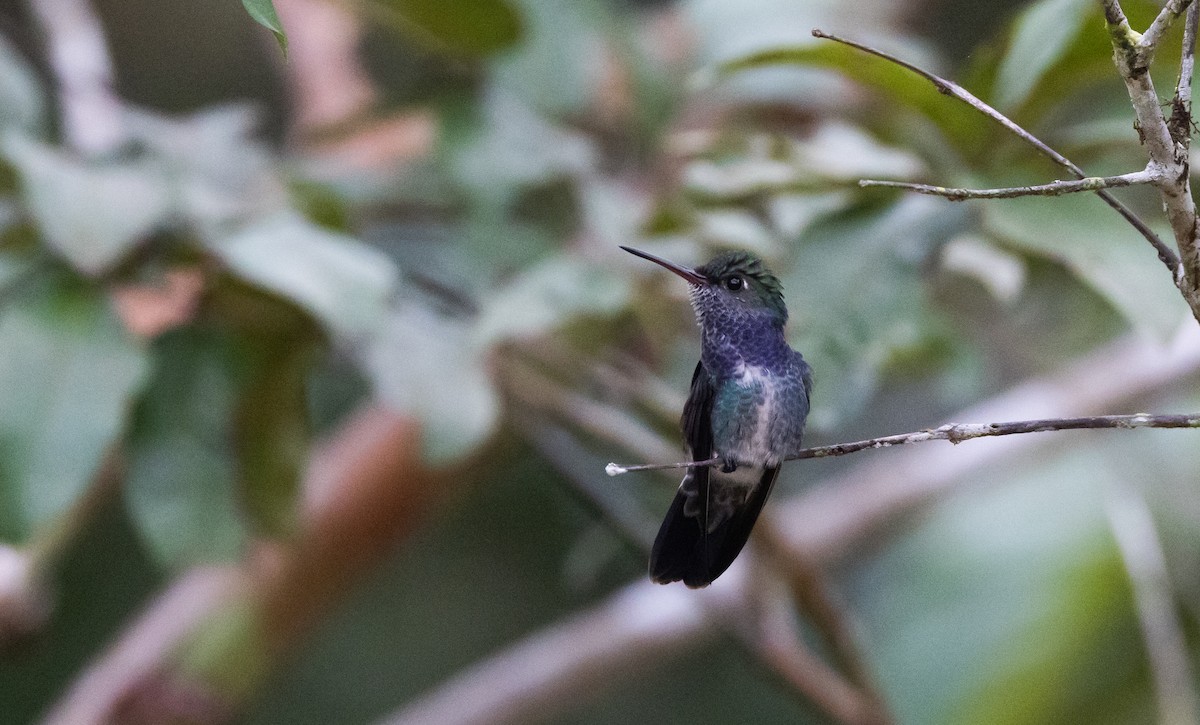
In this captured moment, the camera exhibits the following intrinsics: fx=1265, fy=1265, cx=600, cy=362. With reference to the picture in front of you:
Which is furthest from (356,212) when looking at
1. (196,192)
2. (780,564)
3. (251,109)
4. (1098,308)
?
(1098,308)

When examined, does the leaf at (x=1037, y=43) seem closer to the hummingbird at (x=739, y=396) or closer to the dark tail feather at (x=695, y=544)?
the hummingbird at (x=739, y=396)

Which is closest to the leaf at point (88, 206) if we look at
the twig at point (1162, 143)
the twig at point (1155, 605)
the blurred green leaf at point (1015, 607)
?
the twig at point (1162, 143)

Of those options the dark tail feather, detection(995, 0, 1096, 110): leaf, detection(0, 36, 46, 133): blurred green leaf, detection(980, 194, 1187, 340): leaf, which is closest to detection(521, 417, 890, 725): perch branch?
detection(980, 194, 1187, 340): leaf

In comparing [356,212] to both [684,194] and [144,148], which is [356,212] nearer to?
[144,148]

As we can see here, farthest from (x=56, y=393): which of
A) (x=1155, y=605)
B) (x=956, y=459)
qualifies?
(x=956, y=459)

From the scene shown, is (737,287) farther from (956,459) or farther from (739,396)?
(956,459)

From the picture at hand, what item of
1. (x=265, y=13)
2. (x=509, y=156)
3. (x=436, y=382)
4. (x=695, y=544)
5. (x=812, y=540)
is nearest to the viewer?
(x=265, y=13)

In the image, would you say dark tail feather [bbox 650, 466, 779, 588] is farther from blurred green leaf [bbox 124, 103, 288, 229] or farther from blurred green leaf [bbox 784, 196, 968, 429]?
blurred green leaf [bbox 124, 103, 288, 229]
